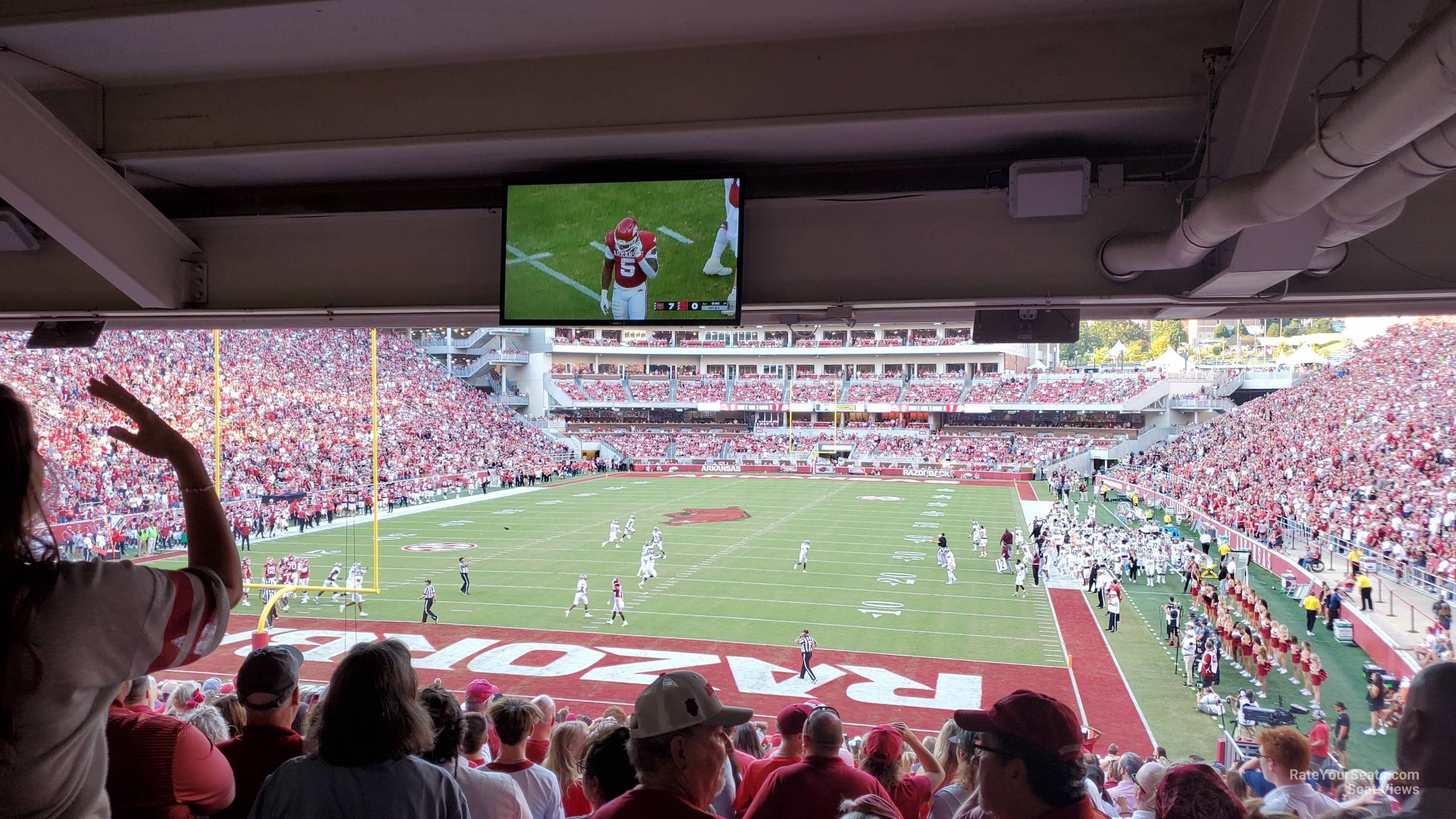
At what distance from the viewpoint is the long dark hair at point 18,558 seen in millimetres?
1199

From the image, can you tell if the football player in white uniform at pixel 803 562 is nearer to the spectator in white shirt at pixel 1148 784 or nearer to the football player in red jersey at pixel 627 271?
the spectator in white shirt at pixel 1148 784

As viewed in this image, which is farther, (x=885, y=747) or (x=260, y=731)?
(x=885, y=747)

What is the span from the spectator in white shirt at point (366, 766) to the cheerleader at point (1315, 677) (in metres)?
11.6

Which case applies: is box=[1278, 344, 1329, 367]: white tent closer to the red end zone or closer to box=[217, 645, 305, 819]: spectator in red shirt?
the red end zone

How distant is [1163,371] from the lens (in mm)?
44000

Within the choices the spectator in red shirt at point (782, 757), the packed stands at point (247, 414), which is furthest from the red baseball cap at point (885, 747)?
the packed stands at point (247, 414)

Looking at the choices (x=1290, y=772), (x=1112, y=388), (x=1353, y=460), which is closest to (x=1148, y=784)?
(x=1290, y=772)

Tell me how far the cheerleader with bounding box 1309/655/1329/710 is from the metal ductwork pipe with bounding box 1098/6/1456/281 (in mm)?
9206

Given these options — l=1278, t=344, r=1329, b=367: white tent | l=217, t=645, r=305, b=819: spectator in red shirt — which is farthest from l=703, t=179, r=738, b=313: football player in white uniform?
l=1278, t=344, r=1329, b=367: white tent

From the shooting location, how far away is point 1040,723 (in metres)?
1.84

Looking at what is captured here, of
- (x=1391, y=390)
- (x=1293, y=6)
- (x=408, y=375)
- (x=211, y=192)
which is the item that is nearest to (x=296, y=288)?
(x=211, y=192)

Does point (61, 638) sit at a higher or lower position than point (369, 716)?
higher

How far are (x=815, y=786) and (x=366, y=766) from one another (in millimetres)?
1296

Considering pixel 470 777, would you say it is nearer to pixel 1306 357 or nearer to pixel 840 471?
pixel 1306 357
